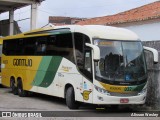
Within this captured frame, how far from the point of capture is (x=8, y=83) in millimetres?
22562

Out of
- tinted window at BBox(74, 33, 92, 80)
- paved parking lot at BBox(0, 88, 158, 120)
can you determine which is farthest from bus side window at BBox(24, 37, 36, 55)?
tinted window at BBox(74, 33, 92, 80)

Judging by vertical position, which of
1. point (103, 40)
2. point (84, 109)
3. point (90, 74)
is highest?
point (103, 40)

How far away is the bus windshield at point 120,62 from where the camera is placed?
14.6 m

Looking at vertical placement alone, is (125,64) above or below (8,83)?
above

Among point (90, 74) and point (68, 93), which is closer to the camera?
point (90, 74)

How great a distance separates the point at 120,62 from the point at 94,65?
96 centimetres

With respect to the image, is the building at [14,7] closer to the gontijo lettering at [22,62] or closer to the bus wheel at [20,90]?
the gontijo lettering at [22,62]

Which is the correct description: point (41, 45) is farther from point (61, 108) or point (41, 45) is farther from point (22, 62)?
point (61, 108)

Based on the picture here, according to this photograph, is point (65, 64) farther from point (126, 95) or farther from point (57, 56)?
point (126, 95)

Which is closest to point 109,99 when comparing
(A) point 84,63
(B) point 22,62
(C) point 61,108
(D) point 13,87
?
(A) point 84,63

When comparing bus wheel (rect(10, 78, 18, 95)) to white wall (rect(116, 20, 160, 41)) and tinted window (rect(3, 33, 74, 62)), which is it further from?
white wall (rect(116, 20, 160, 41))

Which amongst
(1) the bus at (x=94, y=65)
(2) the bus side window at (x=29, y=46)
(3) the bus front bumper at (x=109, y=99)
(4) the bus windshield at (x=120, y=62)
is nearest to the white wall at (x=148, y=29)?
(2) the bus side window at (x=29, y=46)

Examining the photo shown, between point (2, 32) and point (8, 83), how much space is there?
68.3ft

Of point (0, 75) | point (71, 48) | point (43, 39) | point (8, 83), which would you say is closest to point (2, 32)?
point (0, 75)
